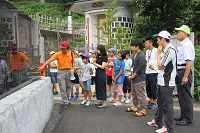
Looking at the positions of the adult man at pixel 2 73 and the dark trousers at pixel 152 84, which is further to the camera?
the dark trousers at pixel 152 84

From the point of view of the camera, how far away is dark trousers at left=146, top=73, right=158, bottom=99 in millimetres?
6473

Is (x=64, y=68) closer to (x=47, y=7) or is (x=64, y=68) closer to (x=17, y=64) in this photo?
(x=17, y=64)

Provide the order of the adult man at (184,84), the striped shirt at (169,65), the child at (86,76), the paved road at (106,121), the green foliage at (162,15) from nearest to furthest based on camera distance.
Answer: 1. the striped shirt at (169,65)
2. the paved road at (106,121)
3. the adult man at (184,84)
4. the child at (86,76)
5. the green foliage at (162,15)

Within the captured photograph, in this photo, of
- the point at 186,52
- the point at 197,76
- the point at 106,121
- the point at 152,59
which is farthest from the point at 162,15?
the point at 106,121

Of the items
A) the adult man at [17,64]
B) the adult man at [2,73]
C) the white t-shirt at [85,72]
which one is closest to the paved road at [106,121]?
the white t-shirt at [85,72]

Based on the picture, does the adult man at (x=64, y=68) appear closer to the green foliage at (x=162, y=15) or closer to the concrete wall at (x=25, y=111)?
the concrete wall at (x=25, y=111)

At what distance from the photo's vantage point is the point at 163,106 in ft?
14.9

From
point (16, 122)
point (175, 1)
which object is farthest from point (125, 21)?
point (16, 122)

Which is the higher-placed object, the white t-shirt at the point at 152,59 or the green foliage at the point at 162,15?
the green foliage at the point at 162,15

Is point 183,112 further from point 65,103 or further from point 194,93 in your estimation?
point 65,103

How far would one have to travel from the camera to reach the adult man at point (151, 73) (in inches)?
251

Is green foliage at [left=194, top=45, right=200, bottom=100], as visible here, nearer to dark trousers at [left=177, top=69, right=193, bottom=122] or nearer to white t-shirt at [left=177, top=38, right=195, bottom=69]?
dark trousers at [left=177, top=69, right=193, bottom=122]

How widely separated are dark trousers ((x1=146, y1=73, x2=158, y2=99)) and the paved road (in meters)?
0.46

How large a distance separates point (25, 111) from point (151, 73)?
373cm
